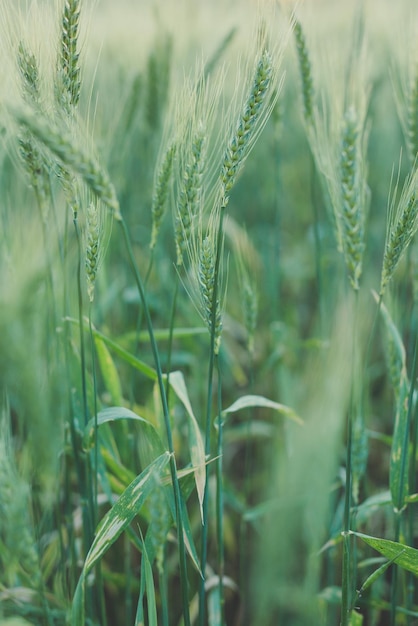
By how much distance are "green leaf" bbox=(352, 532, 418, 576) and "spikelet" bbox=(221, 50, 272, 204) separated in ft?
1.55

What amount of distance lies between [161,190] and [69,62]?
0.22m

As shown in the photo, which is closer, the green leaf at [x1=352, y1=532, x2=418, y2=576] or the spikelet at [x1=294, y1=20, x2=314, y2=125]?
the green leaf at [x1=352, y1=532, x2=418, y2=576]

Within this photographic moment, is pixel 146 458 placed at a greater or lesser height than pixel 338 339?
lesser

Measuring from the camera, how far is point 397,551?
86 cm

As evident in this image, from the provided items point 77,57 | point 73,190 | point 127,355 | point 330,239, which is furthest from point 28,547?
point 330,239

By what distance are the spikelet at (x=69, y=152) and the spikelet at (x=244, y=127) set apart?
0.18m

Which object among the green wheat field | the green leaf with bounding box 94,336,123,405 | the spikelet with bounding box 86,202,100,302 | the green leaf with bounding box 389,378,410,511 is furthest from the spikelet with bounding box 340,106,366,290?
the green leaf with bounding box 94,336,123,405

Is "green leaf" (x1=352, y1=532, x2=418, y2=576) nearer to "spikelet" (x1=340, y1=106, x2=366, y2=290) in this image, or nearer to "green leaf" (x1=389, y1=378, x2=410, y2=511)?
"green leaf" (x1=389, y1=378, x2=410, y2=511)

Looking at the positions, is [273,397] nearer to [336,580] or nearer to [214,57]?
[336,580]

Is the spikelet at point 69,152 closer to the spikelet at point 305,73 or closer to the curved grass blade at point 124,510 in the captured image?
the curved grass blade at point 124,510

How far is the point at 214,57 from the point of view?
1.52 metres

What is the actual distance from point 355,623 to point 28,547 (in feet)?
1.55

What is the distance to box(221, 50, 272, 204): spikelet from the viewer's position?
82 centimetres

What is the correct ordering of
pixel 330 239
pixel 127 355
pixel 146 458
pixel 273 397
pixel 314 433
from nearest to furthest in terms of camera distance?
Result: pixel 314 433 → pixel 146 458 → pixel 127 355 → pixel 273 397 → pixel 330 239
